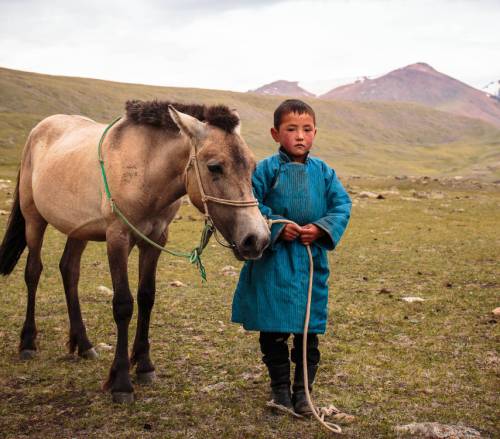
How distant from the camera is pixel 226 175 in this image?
12.9 ft

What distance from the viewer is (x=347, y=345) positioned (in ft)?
18.8

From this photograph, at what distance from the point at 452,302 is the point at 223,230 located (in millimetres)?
4726

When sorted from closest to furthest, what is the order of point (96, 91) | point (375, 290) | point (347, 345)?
point (347, 345)
point (375, 290)
point (96, 91)

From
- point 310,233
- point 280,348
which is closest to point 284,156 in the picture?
point 310,233

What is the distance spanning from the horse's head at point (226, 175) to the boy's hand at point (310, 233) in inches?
14.4

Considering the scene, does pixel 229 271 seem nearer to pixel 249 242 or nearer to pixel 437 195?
pixel 249 242

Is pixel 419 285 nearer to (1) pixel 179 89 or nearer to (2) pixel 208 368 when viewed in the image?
(2) pixel 208 368

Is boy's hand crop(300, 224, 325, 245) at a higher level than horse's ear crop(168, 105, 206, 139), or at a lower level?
lower

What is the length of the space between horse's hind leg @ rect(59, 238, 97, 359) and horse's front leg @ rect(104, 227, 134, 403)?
0.98m

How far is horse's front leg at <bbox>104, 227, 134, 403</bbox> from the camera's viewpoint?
175 inches

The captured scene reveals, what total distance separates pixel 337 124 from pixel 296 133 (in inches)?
5110

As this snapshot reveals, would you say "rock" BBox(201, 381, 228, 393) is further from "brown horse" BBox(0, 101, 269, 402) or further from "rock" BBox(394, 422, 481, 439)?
"rock" BBox(394, 422, 481, 439)

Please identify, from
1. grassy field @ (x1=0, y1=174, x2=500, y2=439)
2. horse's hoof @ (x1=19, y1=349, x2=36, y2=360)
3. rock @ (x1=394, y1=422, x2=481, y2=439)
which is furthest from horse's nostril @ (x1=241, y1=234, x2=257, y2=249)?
horse's hoof @ (x1=19, y1=349, x2=36, y2=360)

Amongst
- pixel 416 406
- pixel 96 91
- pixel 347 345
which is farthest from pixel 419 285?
pixel 96 91
